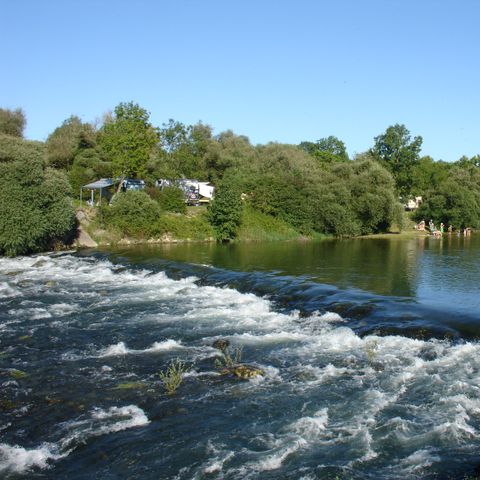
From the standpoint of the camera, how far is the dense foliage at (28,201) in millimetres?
41562

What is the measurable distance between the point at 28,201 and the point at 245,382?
34318 mm

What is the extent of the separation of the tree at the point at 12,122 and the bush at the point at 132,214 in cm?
3016

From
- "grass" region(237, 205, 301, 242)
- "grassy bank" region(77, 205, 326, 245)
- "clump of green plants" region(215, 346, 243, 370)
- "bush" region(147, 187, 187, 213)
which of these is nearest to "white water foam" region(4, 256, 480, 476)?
"clump of green plants" region(215, 346, 243, 370)

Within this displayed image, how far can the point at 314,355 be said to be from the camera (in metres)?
16.2

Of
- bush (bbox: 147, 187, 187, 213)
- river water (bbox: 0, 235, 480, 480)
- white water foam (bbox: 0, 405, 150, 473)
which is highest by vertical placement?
bush (bbox: 147, 187, 187, 213)

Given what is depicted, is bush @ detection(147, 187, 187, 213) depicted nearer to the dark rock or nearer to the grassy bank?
the grassy bank

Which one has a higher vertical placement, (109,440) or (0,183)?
(0,183)

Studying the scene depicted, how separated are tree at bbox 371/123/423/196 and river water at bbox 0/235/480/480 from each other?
86226 mm

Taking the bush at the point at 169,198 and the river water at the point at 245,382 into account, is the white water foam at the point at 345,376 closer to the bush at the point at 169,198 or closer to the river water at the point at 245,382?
the river water at the point at 245,382

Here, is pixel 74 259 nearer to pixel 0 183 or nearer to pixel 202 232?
pixel 0 183

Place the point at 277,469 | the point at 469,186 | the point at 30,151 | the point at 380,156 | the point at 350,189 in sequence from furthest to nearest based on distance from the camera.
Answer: the point at 380,156
the point at 469,186
the point at 350,189
the point at 30,151
the point at 277,469

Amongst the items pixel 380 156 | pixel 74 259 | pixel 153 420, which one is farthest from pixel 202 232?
pixel 380 156

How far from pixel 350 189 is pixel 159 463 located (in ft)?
221

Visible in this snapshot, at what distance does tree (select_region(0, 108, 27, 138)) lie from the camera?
76875mm
